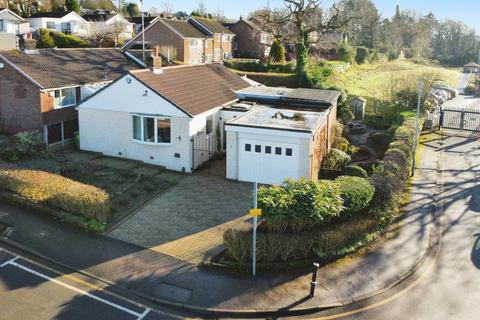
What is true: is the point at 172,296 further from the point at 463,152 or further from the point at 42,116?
the point at 463,152

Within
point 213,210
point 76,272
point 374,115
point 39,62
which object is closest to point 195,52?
point 374,115

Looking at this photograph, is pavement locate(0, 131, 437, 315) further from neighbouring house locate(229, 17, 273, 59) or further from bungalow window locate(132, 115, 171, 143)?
neighbouring house locate(229, 17, 273, 59)

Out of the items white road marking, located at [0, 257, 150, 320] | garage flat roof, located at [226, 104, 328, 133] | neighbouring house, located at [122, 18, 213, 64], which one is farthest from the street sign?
neighbouring house, located at [122, 18, 213, 64]

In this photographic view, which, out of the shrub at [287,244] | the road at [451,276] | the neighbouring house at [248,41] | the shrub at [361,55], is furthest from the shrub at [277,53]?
the shrub at [287,244]

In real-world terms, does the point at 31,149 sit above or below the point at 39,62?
below

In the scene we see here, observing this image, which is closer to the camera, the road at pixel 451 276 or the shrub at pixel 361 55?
the road at pixel 451 276

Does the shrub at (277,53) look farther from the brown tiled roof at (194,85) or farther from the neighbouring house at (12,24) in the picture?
the neighbouring house at (12,24)

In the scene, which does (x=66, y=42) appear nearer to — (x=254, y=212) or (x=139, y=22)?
(x=139, y=22)
